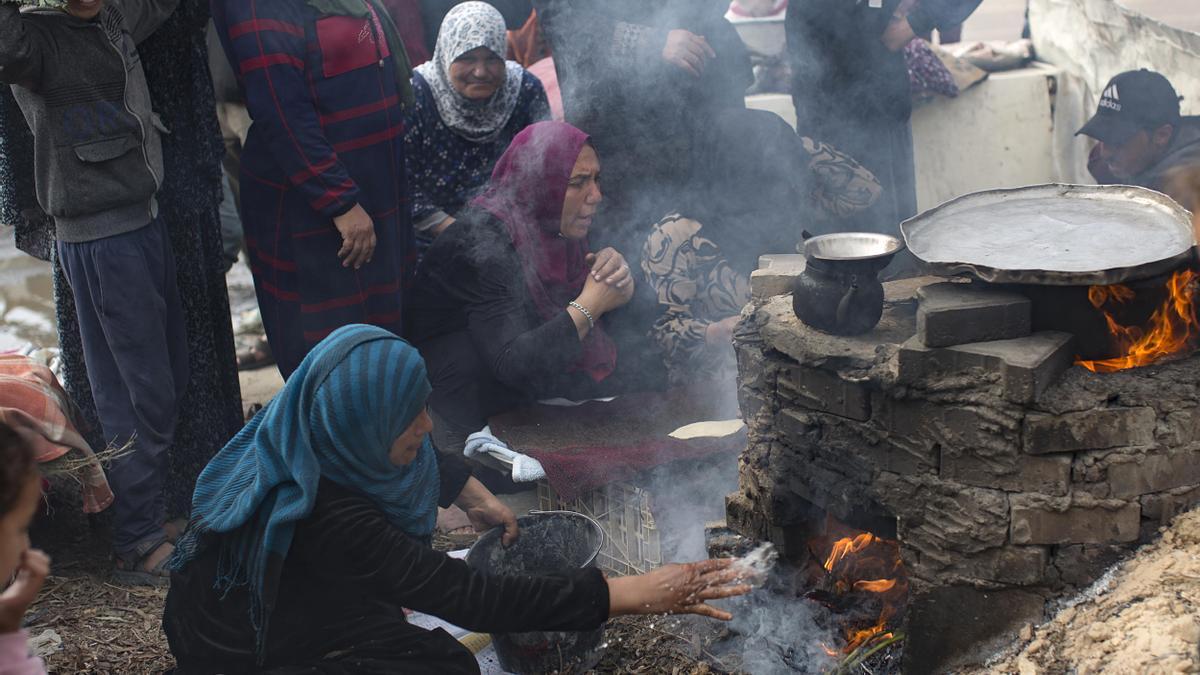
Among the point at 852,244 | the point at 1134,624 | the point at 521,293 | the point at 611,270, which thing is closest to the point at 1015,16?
the point at 611,270

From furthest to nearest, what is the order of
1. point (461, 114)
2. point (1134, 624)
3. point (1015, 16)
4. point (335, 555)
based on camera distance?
point (1015, 16) → point (461, 114) → point (335, 555) → point (1134, 624)

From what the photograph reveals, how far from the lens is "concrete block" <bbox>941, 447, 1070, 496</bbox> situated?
9.82ft

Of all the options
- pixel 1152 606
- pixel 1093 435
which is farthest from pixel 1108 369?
pixel 1152 606

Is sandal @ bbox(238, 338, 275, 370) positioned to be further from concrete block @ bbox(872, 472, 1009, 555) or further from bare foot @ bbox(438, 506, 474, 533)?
concrete block @ bbox(872, 472, 1009, 555)

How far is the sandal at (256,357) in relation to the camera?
6.69 meters

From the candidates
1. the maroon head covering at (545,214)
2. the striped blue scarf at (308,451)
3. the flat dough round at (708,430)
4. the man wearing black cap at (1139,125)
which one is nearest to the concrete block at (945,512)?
the flat dough round at (708,430)

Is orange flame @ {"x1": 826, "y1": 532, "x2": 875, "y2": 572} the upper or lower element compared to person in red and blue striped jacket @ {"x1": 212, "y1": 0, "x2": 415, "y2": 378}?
lower

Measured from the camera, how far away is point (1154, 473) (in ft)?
9.79

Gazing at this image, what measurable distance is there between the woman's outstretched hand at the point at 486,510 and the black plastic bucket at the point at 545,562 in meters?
0.05

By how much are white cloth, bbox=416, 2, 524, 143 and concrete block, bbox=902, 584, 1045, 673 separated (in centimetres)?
301

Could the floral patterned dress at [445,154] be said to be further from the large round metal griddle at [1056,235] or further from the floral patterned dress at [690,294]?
the large round metal griddle at [1056,235]

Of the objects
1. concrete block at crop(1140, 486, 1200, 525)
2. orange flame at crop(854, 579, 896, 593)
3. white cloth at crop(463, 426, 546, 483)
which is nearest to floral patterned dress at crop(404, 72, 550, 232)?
white cloth at crop(463, 426, 546, 483)

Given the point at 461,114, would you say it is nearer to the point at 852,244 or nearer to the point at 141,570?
the point at 852,244

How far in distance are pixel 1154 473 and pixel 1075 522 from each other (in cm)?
24
